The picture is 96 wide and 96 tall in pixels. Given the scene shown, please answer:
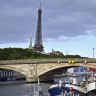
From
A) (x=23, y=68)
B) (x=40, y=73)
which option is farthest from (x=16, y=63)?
(x=40, y=73)

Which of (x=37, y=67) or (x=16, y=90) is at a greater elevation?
(x=37, y=67)

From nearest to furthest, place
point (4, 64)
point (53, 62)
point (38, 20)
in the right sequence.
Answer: point (53, 62) < point (4, 64) < point (38, 20)

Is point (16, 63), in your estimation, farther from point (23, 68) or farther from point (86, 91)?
point (86, 91)

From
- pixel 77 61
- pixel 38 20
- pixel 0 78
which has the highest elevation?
pixel 38 20

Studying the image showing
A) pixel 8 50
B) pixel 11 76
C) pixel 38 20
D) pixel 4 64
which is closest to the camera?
pixel 4 64

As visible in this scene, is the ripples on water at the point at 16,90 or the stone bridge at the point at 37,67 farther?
the stone bridge at the point at 37,67

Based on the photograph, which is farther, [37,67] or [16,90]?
[37,67]

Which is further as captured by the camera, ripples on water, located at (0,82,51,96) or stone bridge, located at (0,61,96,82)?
stone bridge, located at (0,61,96,82)

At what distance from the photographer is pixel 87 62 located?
7212 cm

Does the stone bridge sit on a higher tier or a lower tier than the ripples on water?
higher

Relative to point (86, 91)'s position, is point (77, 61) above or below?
above

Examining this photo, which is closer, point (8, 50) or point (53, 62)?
point (53, 62)

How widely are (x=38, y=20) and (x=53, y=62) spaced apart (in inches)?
4621

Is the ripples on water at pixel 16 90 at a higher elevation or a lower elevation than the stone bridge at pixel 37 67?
lower
